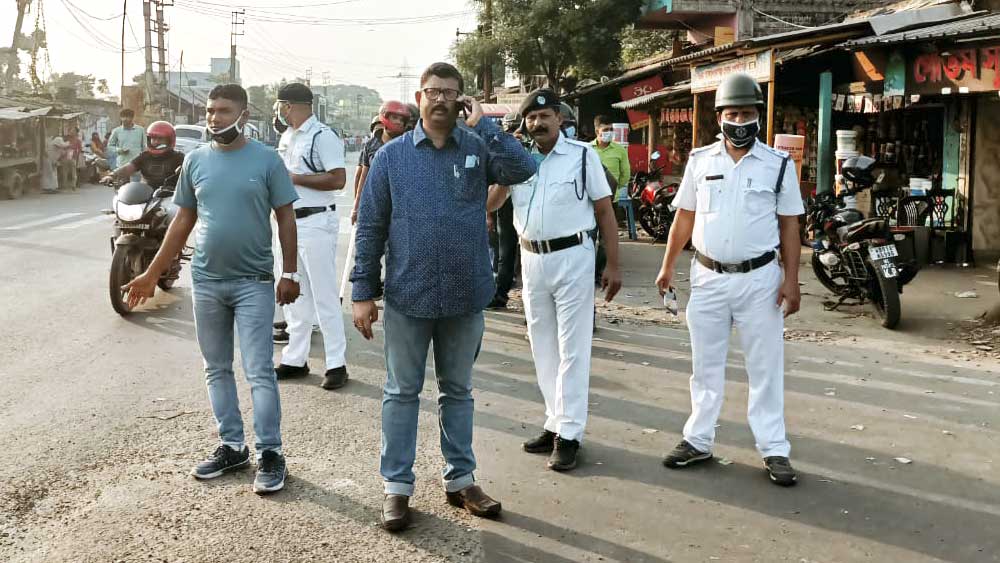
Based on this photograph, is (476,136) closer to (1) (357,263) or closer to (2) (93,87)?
(1) (357,263)

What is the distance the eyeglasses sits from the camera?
4.30 metres

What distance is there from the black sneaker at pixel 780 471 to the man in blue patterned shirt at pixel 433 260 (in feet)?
4.80

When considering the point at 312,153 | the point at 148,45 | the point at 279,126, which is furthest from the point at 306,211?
the point at 148,45

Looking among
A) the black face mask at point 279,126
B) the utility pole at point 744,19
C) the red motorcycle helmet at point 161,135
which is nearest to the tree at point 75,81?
the utility pole at point 744,19

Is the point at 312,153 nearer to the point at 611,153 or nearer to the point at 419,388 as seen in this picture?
the point at 419,388

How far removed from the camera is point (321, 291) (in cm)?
711

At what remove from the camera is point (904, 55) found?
1253cm

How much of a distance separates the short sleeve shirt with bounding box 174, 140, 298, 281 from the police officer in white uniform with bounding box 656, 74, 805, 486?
83.3 inches

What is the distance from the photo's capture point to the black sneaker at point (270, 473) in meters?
4.79

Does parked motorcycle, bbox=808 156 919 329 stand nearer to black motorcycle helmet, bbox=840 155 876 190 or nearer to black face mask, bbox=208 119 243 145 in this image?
black motorcycle helmet, bbox=840 155 876 190

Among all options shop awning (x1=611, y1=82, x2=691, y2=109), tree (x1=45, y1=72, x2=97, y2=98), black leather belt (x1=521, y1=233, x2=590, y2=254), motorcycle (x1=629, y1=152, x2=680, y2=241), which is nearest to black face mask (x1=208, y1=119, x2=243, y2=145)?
black leather belt (x1=521, y1=233, x2=590, y2=254)

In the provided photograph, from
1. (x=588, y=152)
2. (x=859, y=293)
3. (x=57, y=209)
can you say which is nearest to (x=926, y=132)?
(x=859, y=293)

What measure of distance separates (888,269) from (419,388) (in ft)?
19.7

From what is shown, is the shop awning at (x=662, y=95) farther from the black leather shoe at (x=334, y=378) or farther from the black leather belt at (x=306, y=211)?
the black leather shoe at (x=334, y=378)
